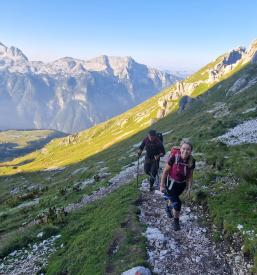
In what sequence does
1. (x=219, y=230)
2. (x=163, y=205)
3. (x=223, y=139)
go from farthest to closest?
(x=223, y=139) < (x=163, y=205) < (x=219, y=230)

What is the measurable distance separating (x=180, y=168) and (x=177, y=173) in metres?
0.26

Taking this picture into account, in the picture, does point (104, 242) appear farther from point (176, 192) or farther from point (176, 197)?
point (176, 192)

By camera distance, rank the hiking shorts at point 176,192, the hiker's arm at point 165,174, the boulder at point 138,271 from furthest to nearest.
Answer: the hiking shorts at point 176,192, the hiker's arm at point 165,174, the boulder at point 138,271

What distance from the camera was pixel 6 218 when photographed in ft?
110

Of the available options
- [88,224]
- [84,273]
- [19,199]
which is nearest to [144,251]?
[84,273]

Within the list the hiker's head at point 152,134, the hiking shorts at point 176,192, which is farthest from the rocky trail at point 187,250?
the hiker's head at point 152,134

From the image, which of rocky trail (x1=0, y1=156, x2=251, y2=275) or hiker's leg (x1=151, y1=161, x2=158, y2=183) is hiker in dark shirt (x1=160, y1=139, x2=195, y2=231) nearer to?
rocky trail (x1=0, y1=156, x2=251, y2=275)

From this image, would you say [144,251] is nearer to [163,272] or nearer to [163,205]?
[163,272]

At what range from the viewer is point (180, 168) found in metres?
15.8

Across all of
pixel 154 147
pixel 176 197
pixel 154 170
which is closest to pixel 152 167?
pixel 154 170

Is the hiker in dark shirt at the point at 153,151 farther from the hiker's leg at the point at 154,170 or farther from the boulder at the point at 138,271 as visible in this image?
the boulder at the point at 138,271

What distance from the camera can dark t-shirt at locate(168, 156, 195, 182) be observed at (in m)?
15.7

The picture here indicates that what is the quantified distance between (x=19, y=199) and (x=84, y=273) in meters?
30.2

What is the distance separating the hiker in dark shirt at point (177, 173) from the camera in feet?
51.1
